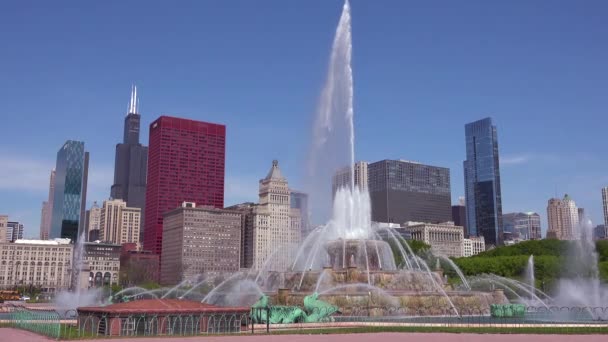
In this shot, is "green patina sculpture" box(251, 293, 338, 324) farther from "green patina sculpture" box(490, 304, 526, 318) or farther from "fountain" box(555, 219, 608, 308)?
"fountain" box(555, 219, 608, 308)

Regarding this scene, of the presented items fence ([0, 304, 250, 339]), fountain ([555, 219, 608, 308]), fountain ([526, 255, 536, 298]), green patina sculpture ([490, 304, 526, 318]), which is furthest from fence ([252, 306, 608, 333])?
fountain ([526, 255, 536, 298])

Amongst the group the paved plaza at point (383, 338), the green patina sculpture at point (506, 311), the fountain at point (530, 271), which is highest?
the fountain at point (530, 271)

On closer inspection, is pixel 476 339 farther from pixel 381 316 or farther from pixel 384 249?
pixel 384 249

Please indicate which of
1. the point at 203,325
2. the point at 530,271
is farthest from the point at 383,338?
the point at 530,271

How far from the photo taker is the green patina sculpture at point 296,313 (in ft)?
118

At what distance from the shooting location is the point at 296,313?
36375 millimetres

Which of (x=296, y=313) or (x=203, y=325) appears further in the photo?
(x=296, y=313)

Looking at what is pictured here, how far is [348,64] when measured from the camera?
55.7 meters

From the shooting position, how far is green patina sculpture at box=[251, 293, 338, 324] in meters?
36.0

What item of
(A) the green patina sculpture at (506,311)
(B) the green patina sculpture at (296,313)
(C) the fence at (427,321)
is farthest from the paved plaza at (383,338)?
(A) the green patina sculpture at (506,311)

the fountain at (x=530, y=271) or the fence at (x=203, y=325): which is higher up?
the fountain at (x=530, y=271)

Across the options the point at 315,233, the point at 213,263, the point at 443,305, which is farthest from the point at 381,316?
the point at 213,263

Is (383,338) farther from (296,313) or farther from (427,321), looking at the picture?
(427,321)

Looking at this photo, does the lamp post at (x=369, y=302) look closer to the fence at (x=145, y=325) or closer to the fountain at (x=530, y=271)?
the fence at (x=145, y=325)
